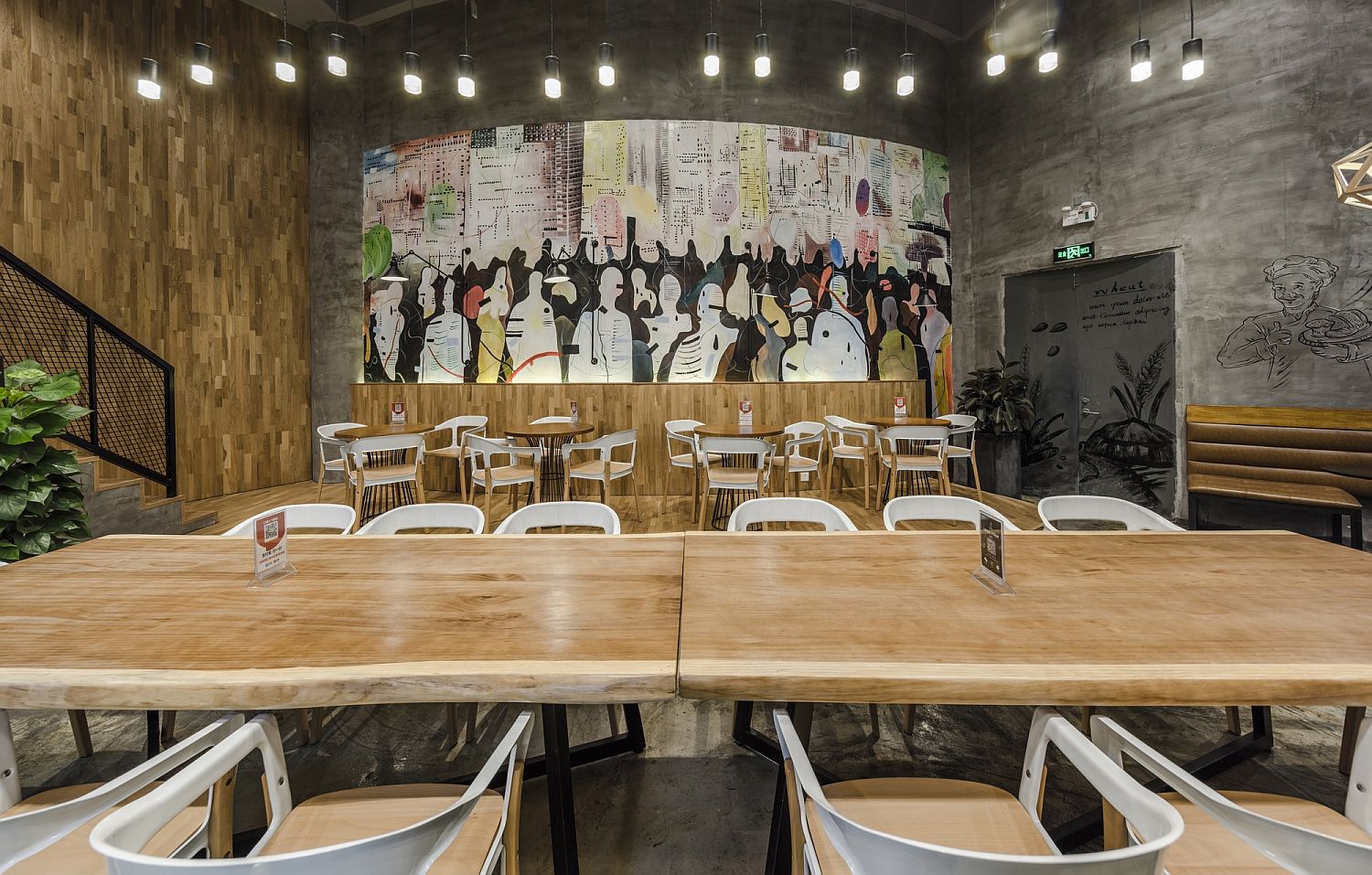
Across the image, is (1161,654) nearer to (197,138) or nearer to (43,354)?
(43,354)

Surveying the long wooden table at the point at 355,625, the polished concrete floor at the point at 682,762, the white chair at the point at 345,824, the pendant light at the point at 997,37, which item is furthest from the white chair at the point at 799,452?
the pendant light at the point at 997,37

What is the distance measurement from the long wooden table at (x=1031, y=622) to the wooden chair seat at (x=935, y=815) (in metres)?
0.21

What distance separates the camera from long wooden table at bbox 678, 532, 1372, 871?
989mm

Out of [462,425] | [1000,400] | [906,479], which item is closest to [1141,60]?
[1000,400]

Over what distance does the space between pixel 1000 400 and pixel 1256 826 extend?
6.06 metres

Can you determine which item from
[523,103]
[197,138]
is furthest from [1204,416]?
[197,138]

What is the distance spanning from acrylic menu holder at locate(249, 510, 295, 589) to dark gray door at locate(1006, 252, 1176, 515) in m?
6.78

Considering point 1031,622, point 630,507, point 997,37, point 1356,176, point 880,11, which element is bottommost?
point 630,507

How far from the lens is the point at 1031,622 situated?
1.23 meters

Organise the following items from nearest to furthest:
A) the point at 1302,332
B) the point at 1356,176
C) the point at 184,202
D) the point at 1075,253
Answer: the point at 1356,176
the point at 1302,332
the point at 184,202
the point at 1075,253

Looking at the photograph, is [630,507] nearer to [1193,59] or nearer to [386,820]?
[386,820]

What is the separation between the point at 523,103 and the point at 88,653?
6972 mm

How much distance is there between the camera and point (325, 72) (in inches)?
267

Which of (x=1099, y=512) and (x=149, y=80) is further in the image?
(x=149, y=80)
